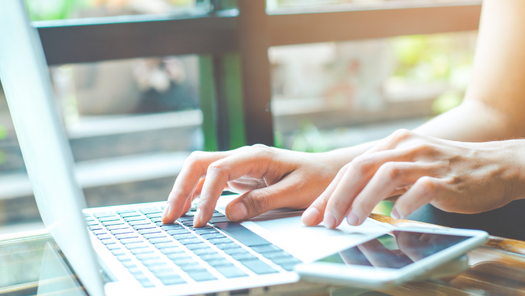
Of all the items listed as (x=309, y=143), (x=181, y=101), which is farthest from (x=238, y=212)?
(x=181, y=101)

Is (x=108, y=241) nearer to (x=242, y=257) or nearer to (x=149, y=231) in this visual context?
(x=149, y=231)

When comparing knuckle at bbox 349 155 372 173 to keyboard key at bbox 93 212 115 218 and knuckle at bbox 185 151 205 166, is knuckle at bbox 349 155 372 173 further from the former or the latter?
keyboard key at bbox 93 212 115 218

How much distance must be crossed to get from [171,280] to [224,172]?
0.21 metres

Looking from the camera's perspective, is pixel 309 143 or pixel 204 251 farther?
pixel 309 143

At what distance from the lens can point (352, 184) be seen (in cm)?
44

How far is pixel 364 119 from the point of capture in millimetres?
3594

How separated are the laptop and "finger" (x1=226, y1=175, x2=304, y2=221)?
0.5 inches

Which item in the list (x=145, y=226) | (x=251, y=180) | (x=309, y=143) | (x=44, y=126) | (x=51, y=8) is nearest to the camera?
(x=44, y=126)

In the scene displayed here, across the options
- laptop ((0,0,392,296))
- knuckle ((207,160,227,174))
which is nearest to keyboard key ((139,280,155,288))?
laptop ((0,0,392,296))

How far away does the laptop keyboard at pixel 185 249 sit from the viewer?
1.19 feet

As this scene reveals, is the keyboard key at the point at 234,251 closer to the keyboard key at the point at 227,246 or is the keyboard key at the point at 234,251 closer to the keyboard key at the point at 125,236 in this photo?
the keyboard key at the point at 227,246

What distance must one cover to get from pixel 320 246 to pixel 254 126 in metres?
0.72

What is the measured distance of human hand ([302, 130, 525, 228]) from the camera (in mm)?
426

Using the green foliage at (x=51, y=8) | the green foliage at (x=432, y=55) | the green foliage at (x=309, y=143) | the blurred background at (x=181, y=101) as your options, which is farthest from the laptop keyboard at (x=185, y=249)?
the green foliage at (x=432, y=55)
